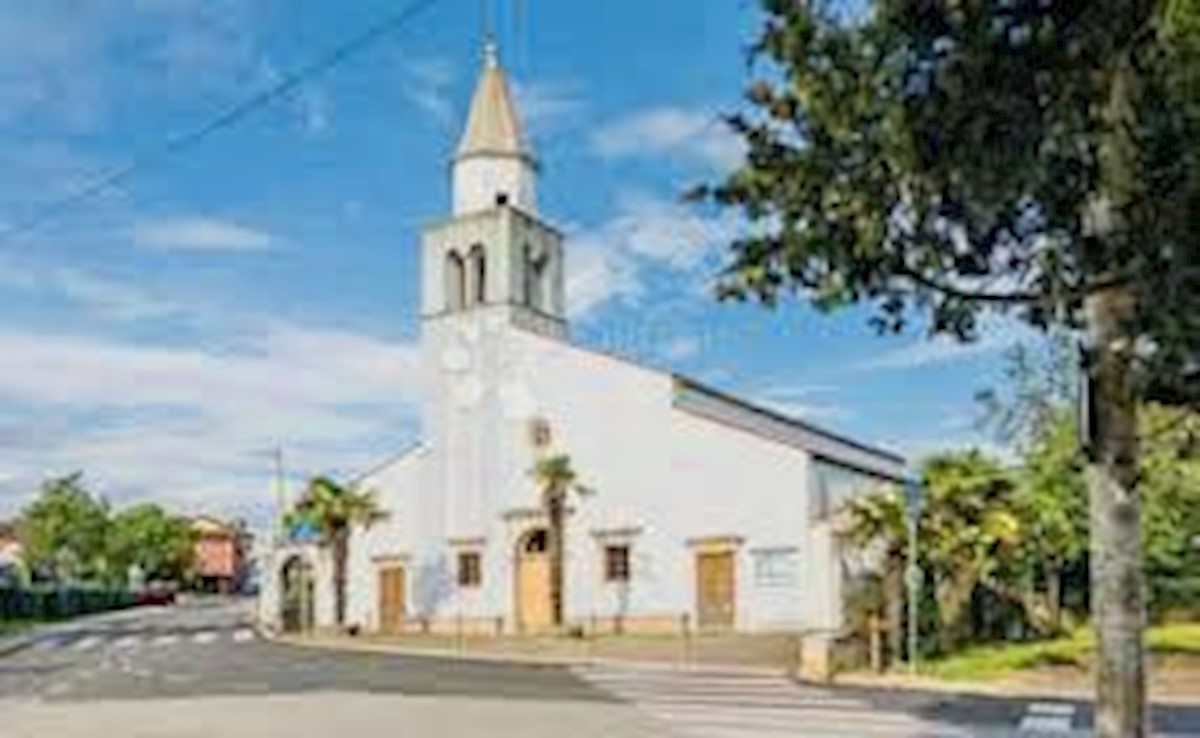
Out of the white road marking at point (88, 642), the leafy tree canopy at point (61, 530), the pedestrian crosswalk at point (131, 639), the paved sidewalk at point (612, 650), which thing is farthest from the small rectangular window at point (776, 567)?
the leafy tree canopy at point (61, 530)

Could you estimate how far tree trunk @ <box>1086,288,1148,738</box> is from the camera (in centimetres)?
1080

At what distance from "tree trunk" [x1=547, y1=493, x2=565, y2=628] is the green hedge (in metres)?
28.8

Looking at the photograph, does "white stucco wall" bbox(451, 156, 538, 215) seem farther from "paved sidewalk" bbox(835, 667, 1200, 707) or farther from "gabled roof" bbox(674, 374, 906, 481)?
"paved sidewalk" bbox(835, 667, 1200, 707)

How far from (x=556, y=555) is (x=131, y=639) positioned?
500 inches

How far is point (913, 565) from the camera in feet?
106

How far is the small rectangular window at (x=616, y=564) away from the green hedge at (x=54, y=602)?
30.4 meters

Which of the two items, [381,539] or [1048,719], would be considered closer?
[1048,719]

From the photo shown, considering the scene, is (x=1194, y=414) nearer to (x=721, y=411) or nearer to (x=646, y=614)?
(x=646, y=614)

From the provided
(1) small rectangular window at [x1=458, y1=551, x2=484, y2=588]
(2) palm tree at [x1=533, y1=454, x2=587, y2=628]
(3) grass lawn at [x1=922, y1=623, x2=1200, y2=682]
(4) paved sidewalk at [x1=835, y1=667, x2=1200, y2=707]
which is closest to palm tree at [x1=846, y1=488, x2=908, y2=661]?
(3) grass lawn at [x1=922, y1=623, x2=1200, y2=682]

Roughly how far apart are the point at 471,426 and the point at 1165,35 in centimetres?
4496

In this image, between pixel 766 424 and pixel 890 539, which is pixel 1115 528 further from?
pixel 766 424

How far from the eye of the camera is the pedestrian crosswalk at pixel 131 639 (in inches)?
1844

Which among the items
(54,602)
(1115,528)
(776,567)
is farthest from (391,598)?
(1115,528)

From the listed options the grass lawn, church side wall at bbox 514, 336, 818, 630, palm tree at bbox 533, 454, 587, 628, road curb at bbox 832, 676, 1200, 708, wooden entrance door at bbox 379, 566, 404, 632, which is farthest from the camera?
wooden entrance door at bbox 379, 566, 404, 632
